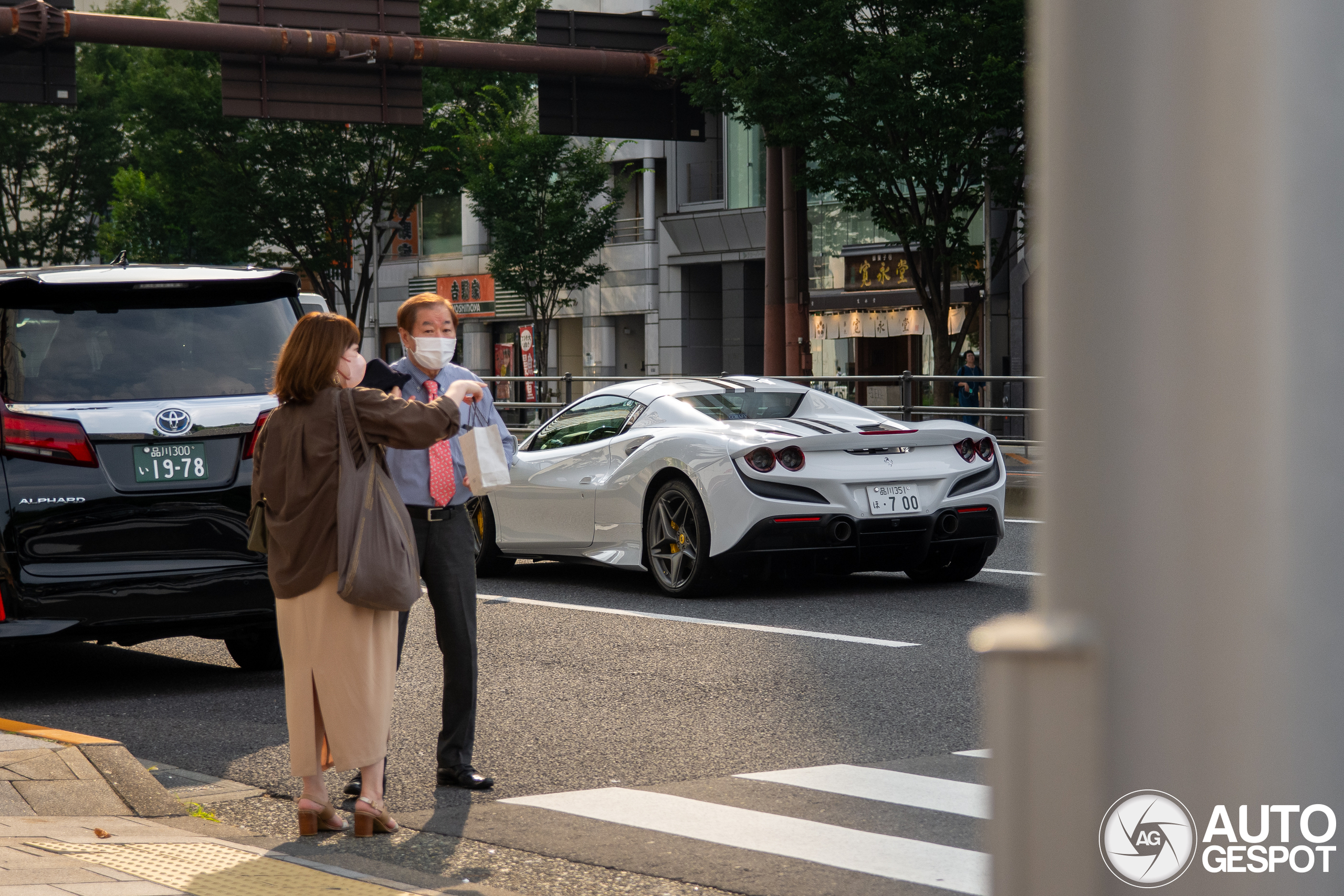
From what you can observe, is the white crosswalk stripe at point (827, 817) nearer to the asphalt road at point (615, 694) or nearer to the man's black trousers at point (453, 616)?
the asphalt road at point (615, 694)

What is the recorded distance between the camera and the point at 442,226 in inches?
2045

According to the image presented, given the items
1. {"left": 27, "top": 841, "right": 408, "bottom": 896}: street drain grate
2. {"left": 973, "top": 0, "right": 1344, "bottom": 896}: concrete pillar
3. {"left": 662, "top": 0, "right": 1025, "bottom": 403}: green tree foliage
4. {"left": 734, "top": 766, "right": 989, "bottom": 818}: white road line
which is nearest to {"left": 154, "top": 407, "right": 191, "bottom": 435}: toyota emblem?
{"left": 27, "top": 841, "right": 408, "bottom": 896}: street drain grate

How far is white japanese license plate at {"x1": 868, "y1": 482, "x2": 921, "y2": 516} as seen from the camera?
10047 mm

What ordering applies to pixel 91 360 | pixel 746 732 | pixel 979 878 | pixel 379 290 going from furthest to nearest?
pixel 379 290 → pixel 91 360 → pixel 746 732 → pixel 979 878

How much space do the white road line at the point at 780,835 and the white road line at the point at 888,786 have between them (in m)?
0.36

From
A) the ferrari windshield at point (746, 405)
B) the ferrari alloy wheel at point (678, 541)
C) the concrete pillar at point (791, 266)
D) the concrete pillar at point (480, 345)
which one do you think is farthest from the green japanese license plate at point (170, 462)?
the concrete pillar at point (480, 345)

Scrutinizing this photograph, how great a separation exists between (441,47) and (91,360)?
17936mm

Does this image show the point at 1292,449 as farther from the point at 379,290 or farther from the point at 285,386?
the point at 379,290

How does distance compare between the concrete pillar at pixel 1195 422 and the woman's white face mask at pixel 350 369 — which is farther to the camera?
the woman's white face mask at pixel 350 369

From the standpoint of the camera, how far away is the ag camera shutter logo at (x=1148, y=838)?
110 cm

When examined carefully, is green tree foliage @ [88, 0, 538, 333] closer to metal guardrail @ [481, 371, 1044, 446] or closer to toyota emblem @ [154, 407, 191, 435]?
metal guardrail @ [481, 371, 1044, 446]

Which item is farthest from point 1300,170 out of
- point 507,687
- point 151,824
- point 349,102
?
point 349,102

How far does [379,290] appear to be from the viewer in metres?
54.5

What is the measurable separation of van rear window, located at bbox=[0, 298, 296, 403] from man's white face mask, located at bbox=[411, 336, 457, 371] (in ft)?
6.82
